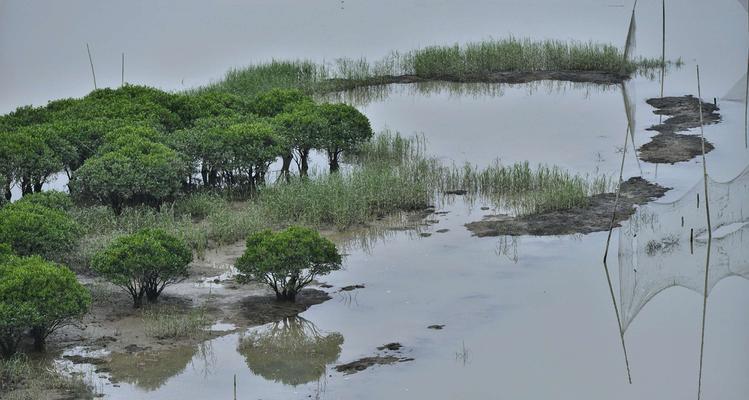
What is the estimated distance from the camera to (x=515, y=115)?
20969 millimetres

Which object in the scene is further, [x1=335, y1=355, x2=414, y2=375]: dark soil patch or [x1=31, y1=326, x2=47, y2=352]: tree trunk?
[x1=31, y1=326, x2=47, y2=352]: tree trunk

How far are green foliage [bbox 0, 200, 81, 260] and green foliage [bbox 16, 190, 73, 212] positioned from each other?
677 mm

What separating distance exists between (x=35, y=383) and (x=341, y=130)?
7752 millimetres

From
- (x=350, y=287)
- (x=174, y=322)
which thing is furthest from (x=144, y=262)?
(x=350, y=287)

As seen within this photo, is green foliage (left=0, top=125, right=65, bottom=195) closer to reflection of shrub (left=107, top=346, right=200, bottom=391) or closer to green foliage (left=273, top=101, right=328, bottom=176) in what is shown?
green foliage (left=273, top=101, right=328, bottom=176)

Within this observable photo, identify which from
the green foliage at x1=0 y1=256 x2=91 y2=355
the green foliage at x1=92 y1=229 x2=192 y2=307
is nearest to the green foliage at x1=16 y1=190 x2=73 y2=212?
the green foliage at x1=92 y1=229 x2=192 y2=307

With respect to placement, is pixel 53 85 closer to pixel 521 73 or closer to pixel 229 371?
pixel 521 73

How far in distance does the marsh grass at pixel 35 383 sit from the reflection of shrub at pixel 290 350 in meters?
1.61

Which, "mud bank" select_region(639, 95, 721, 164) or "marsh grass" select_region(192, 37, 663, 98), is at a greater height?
"marsh grass" select_region(192, 37, 663, 98)

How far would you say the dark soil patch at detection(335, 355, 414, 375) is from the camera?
438 inches

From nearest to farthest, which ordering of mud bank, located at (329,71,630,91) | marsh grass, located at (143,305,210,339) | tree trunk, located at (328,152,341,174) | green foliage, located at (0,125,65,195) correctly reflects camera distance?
marsh grass, located at (143,305,210,339)
green foliage, located at (0,125,65,195)
tree trunk, located at (328,152,341,174)
mud bank, located at (329,71,630,91)

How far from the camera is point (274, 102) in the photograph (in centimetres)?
1858

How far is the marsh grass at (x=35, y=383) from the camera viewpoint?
34.7 ft

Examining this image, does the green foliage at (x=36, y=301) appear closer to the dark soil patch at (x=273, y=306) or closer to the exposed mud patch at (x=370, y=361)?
the dark soil patch at (x=273, y=306)
